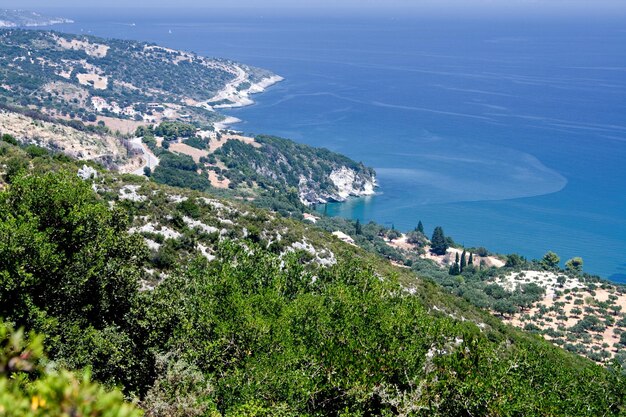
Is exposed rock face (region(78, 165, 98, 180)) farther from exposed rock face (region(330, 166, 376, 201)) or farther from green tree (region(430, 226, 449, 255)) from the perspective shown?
exposed rock face (region(330, 166, 376, 201))

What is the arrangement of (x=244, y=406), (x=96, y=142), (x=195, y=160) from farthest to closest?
(x=195, y=160)
(x=96, y=142)
(x=244, y=406)

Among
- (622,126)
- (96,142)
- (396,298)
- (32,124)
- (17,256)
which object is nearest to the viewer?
(17,256)

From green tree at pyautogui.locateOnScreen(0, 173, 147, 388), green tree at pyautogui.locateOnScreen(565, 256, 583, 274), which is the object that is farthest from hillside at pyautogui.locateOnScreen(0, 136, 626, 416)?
green tree at pyautogui.locateOnScreen(565, 256, 583, 274)

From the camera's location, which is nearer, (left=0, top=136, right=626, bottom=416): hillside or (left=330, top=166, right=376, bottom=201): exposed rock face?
(left=0, top=136, right=626, bottom=416): hillside

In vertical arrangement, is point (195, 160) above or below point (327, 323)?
below

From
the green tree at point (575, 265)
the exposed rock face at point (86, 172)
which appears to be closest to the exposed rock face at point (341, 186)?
the green tree at point (575, 265)

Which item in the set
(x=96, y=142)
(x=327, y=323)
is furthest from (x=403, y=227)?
(x=327, y=323)

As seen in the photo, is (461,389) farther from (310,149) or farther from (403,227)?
(310,149)

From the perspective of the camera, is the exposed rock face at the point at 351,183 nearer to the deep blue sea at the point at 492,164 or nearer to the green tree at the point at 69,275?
the deep blue sea at the point at 492,164

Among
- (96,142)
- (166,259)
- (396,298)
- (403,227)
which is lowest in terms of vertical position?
(403,227)
